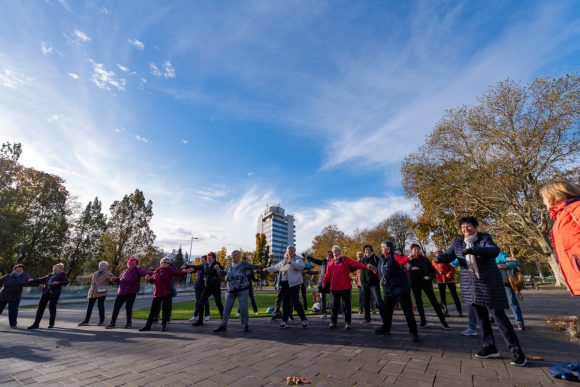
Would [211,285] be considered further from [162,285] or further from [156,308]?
[156,308]

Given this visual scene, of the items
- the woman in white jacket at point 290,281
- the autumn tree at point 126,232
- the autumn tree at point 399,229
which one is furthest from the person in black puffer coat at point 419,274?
the autumn tree at point 399,229

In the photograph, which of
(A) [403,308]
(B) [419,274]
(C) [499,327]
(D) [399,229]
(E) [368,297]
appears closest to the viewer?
(C) [499,327]

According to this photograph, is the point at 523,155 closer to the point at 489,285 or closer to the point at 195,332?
the point at 489,285

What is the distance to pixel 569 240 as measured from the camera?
315 cm

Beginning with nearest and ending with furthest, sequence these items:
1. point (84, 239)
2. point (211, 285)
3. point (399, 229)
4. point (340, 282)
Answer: point (340, 282) → point (211, 285) → point (84, 239) → point (399, 229)

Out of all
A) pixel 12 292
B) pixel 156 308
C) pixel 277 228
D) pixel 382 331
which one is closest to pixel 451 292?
pixel 382 331

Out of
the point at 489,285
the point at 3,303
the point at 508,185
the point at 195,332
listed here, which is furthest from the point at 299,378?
the point at 508,185

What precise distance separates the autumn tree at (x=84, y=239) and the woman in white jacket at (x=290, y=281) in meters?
40.5

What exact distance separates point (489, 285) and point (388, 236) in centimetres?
5241

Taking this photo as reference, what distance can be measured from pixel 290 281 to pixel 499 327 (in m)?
4.60

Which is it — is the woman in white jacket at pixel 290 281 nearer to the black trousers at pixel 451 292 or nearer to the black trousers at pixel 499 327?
the black trousers at pixel 499 327

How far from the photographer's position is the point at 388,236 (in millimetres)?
53875

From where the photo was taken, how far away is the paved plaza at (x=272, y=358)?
3578 millimetres

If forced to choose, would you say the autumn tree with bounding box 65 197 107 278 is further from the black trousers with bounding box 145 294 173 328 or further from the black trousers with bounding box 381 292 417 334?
the black trousers with bounding box 381 292 417 334
